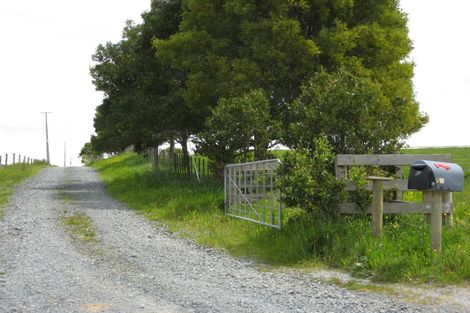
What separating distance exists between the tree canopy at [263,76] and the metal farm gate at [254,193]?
96cm

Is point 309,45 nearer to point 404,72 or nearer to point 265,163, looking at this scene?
point 404,72

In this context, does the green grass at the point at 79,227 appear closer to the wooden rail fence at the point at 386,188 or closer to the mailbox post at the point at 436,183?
the wooden rail fence at the point at 386,188

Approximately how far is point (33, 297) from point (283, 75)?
542 inches

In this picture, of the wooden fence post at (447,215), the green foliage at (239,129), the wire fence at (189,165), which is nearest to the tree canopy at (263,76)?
the green foliage at (239,129)

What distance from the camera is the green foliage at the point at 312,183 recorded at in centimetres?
998

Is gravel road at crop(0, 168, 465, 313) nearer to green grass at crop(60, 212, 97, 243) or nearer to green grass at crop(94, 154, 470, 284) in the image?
green grass at crop(60, 212, 97, 243)

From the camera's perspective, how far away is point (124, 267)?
8930mm

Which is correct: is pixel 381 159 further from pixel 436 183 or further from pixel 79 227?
pixel 79 227

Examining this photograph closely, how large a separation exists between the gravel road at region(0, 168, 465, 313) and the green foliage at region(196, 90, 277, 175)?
4.52 metres

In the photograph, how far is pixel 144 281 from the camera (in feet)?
26.0

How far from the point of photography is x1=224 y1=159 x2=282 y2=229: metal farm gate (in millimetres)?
11772

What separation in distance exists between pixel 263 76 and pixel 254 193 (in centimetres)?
668

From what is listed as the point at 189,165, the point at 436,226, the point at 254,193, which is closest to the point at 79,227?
the point at 254,193

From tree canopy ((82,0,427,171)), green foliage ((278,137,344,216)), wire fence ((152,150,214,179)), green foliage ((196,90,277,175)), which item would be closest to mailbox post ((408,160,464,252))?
green foliage ((278,137,344,216))
